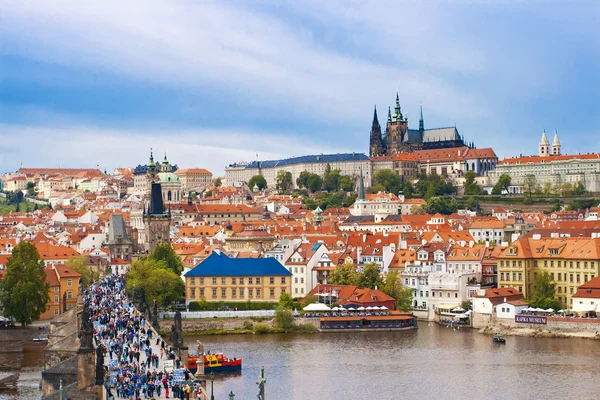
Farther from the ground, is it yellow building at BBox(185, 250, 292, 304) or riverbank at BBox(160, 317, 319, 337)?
yellow building at BBox(185, 250, 292, 304)

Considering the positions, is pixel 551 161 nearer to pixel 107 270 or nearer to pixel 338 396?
pixel 107 270

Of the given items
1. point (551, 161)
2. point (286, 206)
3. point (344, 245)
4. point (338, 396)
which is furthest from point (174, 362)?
point (551, 161)

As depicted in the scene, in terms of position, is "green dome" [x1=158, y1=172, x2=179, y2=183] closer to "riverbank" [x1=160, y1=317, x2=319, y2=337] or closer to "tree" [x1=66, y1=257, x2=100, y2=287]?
"tree" [x1=66, y1=257, x2=100, y2=287]

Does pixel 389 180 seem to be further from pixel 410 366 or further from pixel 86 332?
pixel 86 332

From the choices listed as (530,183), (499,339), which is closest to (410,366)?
(499,339)

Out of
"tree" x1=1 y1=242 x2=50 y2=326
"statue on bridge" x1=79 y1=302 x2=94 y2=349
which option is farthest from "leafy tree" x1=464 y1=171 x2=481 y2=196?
"statue on bridge" x1=79 y1=302 x2=94 y2=349
